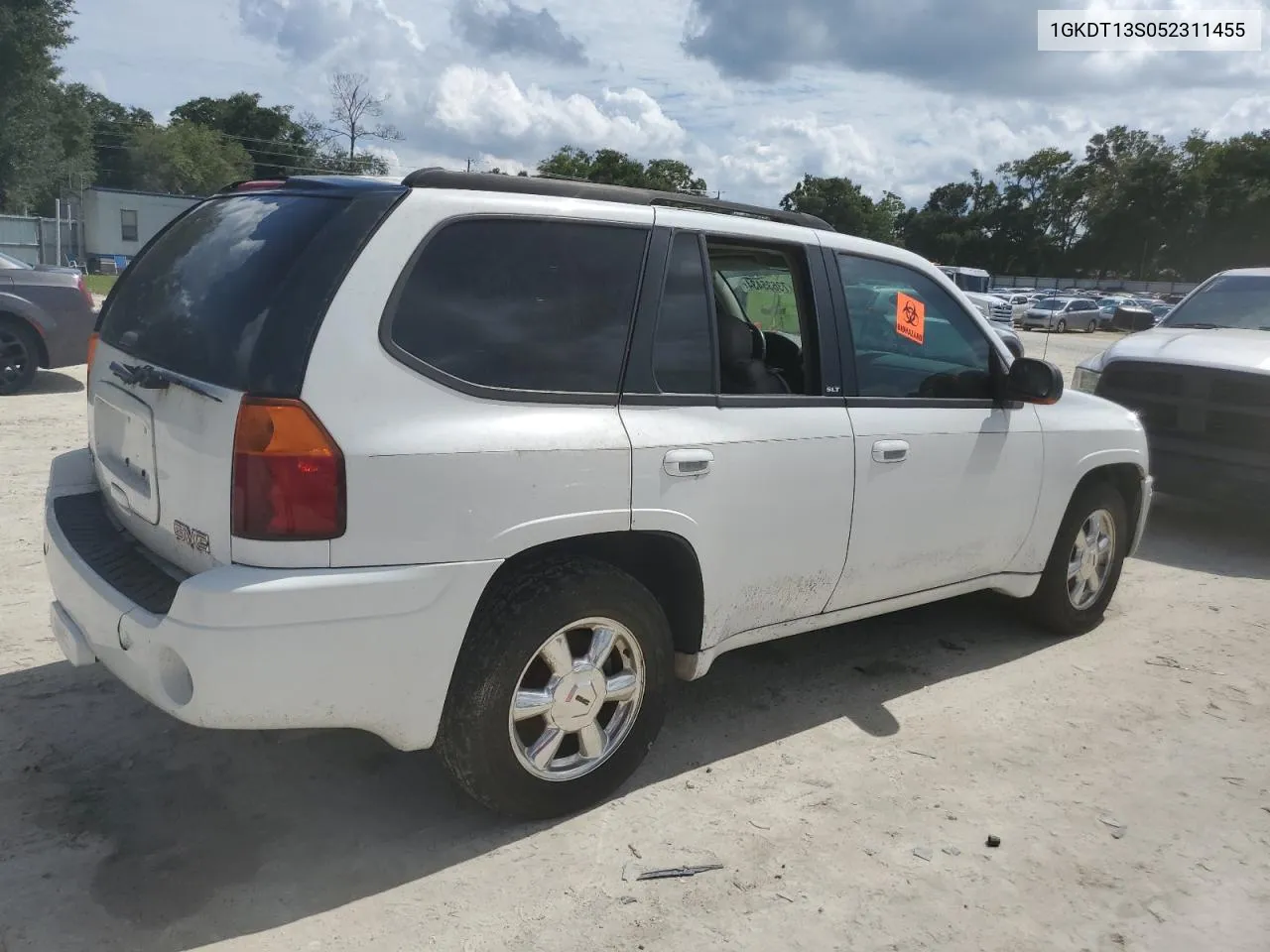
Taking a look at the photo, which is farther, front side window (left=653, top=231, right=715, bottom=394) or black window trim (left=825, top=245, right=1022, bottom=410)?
black window trim (left=825, top=245, right=1022, bottom=410)

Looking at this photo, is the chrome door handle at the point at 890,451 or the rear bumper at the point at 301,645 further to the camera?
the chrome door handle at the point at 890,451

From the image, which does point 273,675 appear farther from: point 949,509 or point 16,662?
point 949,509

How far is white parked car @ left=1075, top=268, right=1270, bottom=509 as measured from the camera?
6628 mm

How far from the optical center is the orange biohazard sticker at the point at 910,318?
407cm

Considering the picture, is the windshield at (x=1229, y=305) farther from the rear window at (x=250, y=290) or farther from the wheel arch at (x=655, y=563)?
the rear window at (x=250, y=290)

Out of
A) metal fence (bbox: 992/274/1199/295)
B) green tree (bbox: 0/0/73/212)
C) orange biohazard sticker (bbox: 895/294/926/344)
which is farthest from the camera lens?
metal fence (bbox: 992/274/1199/295)

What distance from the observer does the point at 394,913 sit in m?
2.73

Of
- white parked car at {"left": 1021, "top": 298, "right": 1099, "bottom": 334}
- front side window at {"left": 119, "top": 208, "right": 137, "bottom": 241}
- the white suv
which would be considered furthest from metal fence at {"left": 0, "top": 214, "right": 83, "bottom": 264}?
white parked car at {"left": 1021, "top": 298, "right": 1099, "bottom": 334}

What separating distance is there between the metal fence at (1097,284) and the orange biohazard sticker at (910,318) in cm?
7653

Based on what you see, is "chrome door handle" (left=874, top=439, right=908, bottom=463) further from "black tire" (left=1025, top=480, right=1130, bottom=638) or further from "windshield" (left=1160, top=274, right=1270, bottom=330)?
"windshield" (left=1160, top=274, right=1270, bottom=330)

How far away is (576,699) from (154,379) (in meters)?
1.50

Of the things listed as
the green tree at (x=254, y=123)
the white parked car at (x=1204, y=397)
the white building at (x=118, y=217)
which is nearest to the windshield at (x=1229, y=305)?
the white parked car at (x=1204, y=397)

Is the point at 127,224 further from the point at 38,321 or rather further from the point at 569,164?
the point at 38,321

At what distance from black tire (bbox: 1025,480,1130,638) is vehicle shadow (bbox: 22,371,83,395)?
956 cm
